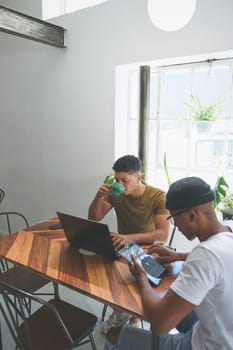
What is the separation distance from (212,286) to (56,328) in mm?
897

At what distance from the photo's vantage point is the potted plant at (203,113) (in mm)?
2480

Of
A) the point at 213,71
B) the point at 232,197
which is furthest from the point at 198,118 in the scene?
the point at 232,197

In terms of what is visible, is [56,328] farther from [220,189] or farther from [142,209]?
[220,189]

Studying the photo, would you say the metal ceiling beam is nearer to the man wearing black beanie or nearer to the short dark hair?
A: the short dark hair

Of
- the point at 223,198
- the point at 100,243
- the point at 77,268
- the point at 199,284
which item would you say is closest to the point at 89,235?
the point at 100,243

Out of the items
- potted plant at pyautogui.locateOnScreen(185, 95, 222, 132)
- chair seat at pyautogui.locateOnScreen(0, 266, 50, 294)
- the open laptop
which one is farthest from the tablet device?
potted plant at pyautogui.locateOnScreen(185, 95, 222, 132)

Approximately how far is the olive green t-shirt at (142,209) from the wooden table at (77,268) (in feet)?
1.57

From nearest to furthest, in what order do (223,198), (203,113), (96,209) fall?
(96,209) → (223,198) → (203,113)

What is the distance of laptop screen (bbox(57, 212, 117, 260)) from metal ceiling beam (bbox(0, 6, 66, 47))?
6.44ft

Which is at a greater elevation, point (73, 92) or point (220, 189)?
point (73, 92)

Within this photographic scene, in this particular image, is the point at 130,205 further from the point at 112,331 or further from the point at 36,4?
the point at 36,4

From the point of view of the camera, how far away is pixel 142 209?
1996 mm

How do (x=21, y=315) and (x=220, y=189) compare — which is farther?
(x=220, y=189)

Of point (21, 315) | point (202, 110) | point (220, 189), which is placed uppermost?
point (202, 110)
